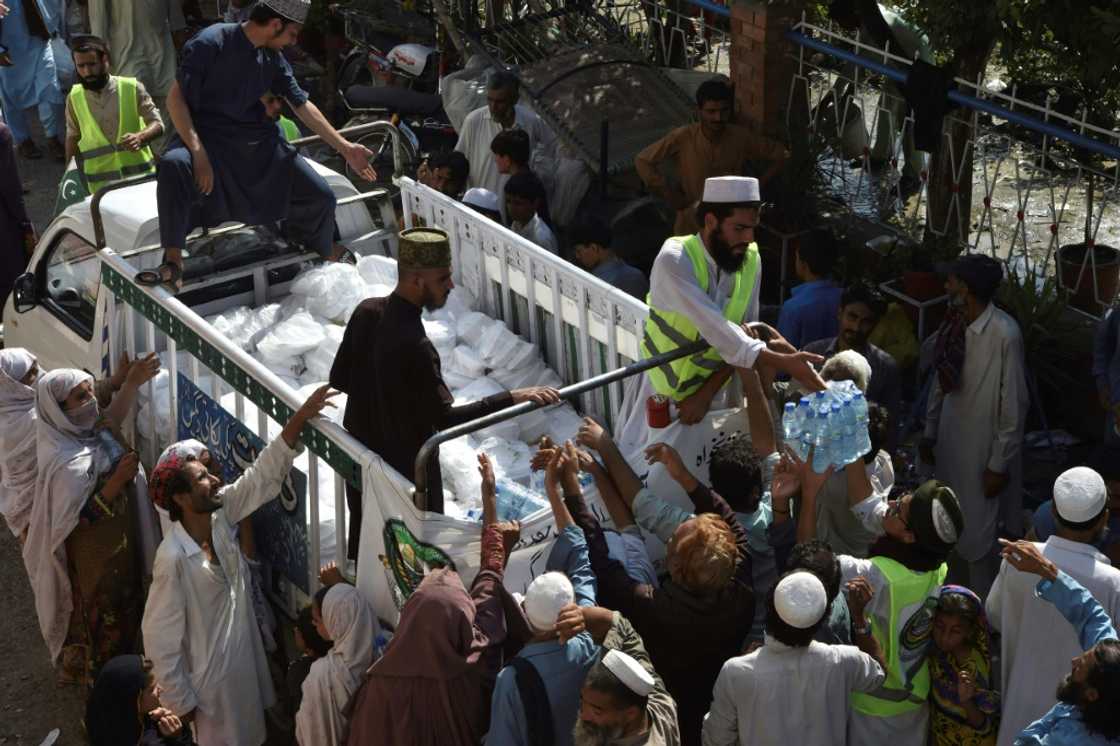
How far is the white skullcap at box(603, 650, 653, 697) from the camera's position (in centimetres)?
376

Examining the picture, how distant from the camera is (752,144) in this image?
7.59 metres

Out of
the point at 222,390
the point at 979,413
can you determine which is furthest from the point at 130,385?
the point at 979,413

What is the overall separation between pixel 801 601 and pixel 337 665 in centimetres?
161

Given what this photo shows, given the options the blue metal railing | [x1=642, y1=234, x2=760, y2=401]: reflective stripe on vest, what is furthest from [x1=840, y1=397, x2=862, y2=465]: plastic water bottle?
the blue metal railing

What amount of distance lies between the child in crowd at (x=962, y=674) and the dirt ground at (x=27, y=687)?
11.2 ft

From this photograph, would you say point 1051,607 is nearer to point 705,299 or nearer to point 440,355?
point 705,299

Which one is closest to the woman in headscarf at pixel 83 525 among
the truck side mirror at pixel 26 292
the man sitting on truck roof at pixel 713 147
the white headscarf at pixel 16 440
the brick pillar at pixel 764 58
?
the white headscarf at pixel 16 440

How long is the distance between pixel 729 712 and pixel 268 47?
3.78m

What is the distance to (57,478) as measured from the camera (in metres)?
5.68

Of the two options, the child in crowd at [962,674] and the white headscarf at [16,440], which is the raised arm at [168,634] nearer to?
the white headscarf at [16,440]

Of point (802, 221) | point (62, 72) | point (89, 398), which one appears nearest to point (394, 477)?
point (89, 398)

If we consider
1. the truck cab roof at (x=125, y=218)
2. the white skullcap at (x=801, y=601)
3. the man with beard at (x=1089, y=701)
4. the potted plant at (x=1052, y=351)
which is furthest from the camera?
the truck cab roof at (x=125, y=218)

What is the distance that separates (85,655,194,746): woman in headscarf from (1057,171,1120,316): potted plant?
4528 millimetres

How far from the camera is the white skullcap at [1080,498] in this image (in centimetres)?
427
